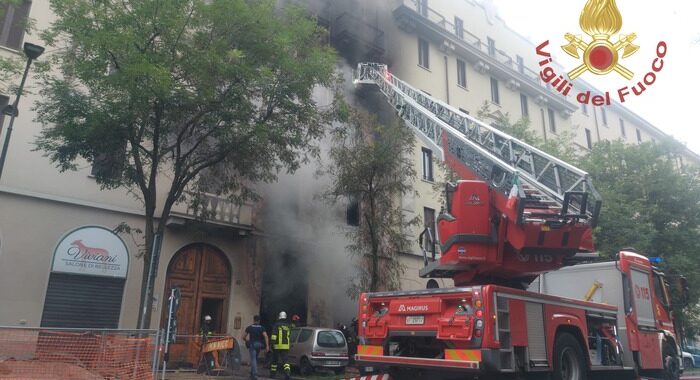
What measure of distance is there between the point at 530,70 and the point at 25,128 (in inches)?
976

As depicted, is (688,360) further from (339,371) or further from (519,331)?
(519,331)

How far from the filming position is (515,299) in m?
6.18

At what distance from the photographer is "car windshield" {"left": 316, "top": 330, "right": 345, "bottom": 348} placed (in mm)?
12680

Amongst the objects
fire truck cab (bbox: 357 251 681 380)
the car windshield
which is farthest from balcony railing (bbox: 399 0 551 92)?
fire truck cab (bbox: 357 251 681 380)

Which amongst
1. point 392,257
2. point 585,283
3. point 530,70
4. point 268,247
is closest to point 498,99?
point 530,70

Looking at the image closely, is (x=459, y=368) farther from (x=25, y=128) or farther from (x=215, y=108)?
(x=25, y=128)

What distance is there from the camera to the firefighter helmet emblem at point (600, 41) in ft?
25.9

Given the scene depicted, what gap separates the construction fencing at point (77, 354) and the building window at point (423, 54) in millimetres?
17322

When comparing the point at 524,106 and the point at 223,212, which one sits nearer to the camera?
the point at 223,212

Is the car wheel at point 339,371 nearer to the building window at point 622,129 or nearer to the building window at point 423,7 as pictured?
the building window at point 423,7

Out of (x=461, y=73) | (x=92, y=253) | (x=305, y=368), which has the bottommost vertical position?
(x=305, y=368)

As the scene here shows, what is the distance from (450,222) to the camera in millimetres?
7309

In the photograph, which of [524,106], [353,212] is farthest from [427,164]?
[524,106]

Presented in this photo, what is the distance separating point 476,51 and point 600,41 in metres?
16.7
